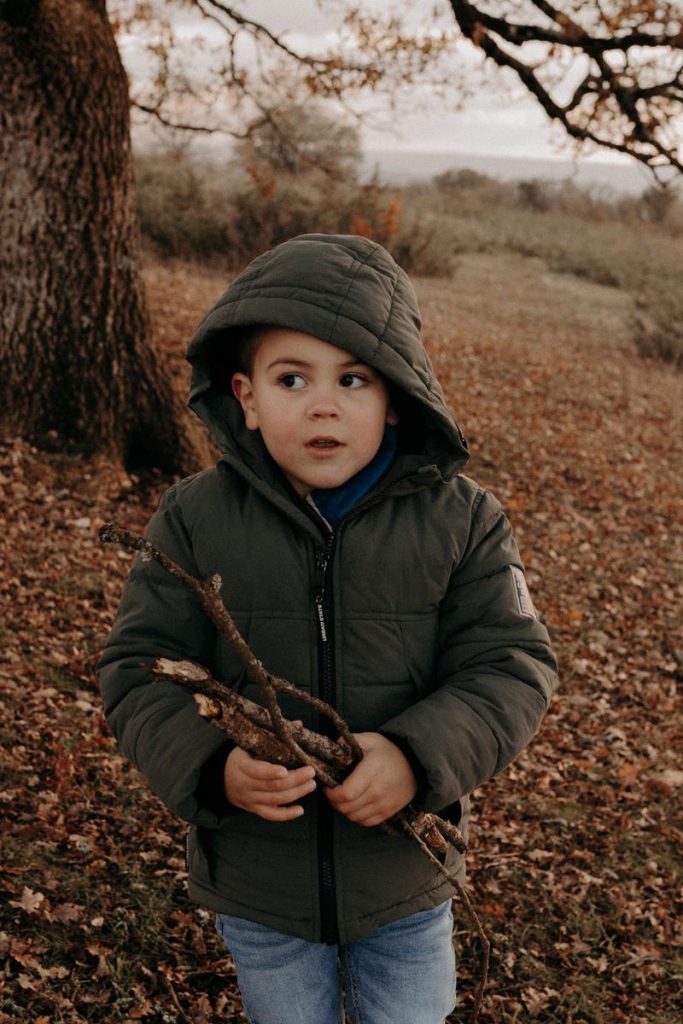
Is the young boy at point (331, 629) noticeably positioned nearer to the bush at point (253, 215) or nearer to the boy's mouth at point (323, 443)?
the boy's mouth at point (323, 443)

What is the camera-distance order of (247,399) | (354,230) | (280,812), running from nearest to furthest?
(280,812) < (247,399) < (354,230)

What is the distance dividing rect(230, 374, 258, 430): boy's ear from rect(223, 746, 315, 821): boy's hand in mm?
692

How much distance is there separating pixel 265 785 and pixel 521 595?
680 mm

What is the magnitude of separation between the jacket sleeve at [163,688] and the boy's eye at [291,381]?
15.4 inches

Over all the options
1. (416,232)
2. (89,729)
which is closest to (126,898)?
Result: (89,729)

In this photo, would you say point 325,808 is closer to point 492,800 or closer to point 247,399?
point 247,399

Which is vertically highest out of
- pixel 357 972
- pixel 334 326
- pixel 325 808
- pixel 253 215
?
pixel 334 326

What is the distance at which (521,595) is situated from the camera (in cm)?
197

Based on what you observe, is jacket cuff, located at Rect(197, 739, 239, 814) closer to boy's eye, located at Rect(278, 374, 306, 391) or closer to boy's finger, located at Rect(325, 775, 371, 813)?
boy's finger, located at Rect(325, 775, 371, 813)

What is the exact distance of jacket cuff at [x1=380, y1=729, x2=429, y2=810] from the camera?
69.5 inches

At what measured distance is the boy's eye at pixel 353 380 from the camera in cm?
190

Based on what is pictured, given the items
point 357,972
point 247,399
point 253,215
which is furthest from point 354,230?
point 357,972

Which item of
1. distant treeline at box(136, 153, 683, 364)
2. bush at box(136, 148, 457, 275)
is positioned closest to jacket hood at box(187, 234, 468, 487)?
distant treeline at box(136, 153, 683, 364)

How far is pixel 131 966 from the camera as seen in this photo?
300 centimetres
